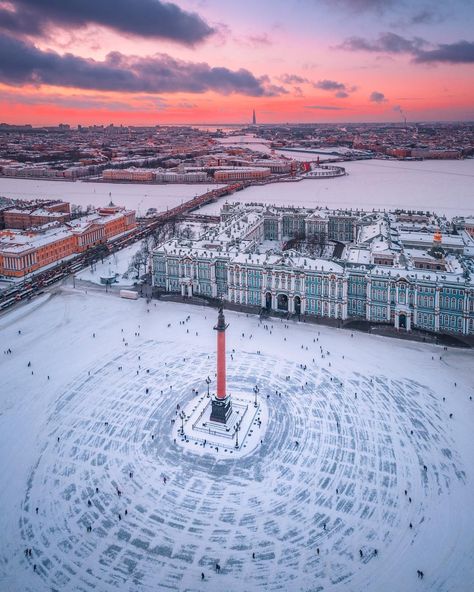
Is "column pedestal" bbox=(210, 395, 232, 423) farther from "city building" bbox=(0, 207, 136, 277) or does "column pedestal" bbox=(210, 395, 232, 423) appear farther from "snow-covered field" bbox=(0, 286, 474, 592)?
"city building" bbox=(0, 207, 136, 277)

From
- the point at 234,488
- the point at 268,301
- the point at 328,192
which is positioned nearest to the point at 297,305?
the point at 268,301

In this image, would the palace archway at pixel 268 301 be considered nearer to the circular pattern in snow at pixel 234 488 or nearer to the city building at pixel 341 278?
the city building at pixel 341 278

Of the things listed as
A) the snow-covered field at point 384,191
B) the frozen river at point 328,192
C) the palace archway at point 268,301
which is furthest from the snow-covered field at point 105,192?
the palace archway at point 268,301

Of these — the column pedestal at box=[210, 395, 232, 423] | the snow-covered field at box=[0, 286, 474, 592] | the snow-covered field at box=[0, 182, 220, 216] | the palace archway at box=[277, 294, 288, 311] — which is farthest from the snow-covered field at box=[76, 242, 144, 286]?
the snow-covered field at box=[0, 182, 220, 216]

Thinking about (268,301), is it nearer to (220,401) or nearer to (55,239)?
(220,401)

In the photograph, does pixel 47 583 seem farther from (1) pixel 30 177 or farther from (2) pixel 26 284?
(1) pixel 30 177
